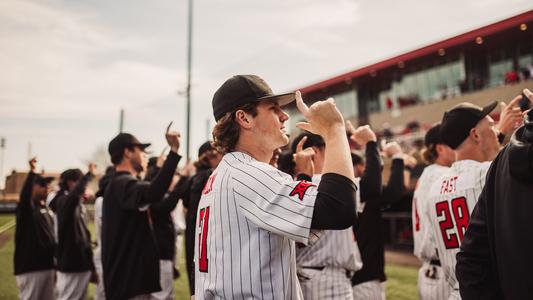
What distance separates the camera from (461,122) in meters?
3.15

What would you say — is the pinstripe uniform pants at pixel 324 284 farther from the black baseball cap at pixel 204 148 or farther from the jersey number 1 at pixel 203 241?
the black baseball cap at pixel 204 148

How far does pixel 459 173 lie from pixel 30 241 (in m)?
5.51

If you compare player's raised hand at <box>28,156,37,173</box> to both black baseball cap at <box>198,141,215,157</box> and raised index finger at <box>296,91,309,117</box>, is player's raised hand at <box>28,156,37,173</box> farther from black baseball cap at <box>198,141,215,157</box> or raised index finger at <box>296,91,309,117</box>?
raised index finger at <box>296,91,309,117</box>

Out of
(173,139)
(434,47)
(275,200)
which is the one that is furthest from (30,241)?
(434,47)

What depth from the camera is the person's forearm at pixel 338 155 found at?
1718 millimetres

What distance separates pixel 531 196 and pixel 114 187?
3.65 metres

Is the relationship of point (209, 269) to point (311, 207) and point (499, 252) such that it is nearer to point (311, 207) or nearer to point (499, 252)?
point (311, 207)

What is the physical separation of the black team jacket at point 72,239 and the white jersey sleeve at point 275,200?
14.5 feet

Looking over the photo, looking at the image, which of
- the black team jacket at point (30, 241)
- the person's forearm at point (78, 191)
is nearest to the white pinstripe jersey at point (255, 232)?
the person's forearm at point (78, 191)

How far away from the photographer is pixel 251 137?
7.00ft

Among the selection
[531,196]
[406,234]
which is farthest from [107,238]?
[406,234]

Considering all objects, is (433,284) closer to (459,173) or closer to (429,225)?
(429,225)

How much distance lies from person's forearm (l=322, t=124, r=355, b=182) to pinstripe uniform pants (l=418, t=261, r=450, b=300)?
9.05ft

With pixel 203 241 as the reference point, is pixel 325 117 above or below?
above
